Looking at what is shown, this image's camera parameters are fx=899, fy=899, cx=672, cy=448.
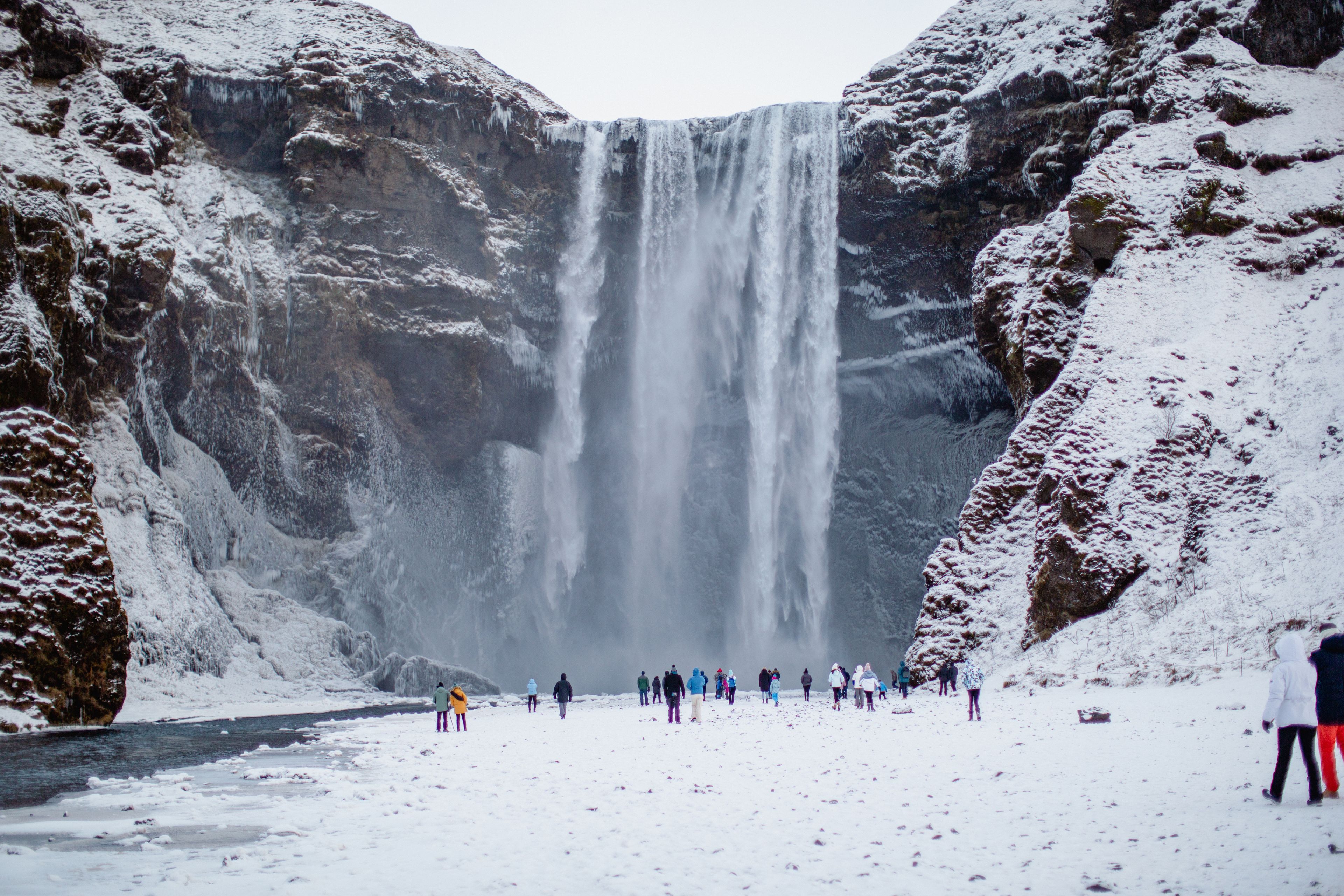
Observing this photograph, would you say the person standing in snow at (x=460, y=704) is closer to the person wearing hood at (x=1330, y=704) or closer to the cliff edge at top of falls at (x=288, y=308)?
the cliff edge at top of falls at (x=288, y=308)

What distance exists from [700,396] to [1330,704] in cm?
4028

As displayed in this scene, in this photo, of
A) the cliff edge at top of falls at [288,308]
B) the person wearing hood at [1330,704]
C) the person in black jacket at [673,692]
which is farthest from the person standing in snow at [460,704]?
the person wearing hood at [1330,704]

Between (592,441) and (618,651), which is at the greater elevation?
(592,441)

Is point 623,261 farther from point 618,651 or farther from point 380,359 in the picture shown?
point 618,651

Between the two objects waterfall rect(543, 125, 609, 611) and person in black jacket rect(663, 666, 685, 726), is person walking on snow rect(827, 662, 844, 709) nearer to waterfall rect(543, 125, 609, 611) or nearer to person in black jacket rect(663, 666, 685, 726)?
person in black jacket rect(663, 666, 685, 726)

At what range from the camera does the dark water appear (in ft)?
37.6

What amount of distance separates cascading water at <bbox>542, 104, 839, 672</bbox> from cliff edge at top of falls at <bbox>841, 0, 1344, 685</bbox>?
5207 mm

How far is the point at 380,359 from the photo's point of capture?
41531 mm

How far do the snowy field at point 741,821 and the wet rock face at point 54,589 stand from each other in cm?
1089

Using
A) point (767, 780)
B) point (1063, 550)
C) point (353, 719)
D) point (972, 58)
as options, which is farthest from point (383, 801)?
point (972, 58)

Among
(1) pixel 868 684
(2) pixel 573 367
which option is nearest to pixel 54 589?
(1) pixel 868 684

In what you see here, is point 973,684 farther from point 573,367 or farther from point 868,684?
point 573,367

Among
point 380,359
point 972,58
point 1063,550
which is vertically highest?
point 972,58

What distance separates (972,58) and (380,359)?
29.9 meters
